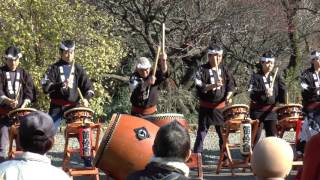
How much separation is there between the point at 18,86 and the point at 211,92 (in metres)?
2.37

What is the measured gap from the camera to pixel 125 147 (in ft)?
20.7

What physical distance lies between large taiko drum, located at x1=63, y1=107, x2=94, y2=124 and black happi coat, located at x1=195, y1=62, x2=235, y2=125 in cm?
161

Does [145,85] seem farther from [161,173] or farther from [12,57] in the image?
[161,173]

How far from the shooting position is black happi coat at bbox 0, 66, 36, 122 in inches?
330

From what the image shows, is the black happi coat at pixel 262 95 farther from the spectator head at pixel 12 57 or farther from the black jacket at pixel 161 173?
the black jacket at pixel 161 173

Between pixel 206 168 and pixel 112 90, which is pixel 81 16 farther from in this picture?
pixel 206 168

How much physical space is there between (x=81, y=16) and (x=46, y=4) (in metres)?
0.79

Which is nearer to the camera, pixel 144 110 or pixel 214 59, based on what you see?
pixel 144 110

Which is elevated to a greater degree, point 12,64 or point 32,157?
point 12,64

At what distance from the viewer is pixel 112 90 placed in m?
15.9

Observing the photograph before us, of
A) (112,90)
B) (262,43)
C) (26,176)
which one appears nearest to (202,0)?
(262,43)

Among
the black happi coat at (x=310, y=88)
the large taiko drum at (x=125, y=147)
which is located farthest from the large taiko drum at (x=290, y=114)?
the large taiko drum at (x=125, y=147)

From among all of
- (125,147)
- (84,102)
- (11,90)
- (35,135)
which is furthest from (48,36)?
(35,135)

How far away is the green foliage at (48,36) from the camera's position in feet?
41.4
